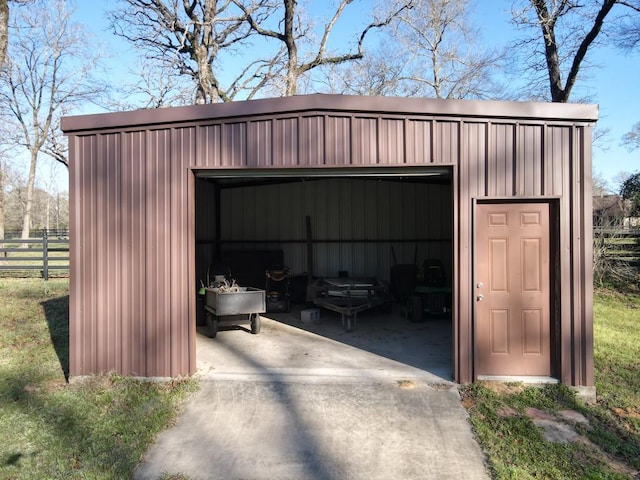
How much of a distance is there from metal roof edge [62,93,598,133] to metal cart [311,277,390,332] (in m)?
3.72

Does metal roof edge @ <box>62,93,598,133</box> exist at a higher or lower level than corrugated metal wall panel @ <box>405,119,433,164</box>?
higher

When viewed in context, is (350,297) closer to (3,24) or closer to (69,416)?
(69,416)

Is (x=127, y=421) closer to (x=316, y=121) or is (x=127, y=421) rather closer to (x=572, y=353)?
(x=316, y=121)

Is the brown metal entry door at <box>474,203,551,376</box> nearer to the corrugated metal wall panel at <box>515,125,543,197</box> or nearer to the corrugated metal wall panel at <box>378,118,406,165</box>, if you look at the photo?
the corrugated metal wall panel at <box>515,125,543,197</box>

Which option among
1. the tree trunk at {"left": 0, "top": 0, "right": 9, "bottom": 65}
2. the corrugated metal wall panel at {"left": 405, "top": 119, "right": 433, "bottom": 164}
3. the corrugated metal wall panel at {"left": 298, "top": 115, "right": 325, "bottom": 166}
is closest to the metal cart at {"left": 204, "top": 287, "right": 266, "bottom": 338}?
the corrugated metal wall panel at {"left": 298, "top": 115, "right": 325, "bottom": 166}

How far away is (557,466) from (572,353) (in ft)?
5.51

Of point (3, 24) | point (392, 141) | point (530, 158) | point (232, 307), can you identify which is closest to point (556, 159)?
point (530, 158)

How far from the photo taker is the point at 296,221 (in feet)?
34.7

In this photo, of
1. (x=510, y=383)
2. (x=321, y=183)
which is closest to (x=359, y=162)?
(x=510, y=383)

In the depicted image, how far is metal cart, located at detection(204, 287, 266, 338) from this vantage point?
641cm

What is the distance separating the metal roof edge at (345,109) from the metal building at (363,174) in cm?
2

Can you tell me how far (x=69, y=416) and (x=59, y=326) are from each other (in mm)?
3866

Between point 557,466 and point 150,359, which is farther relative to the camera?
point 150,359

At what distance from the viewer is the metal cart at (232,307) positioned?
6.41 meters
